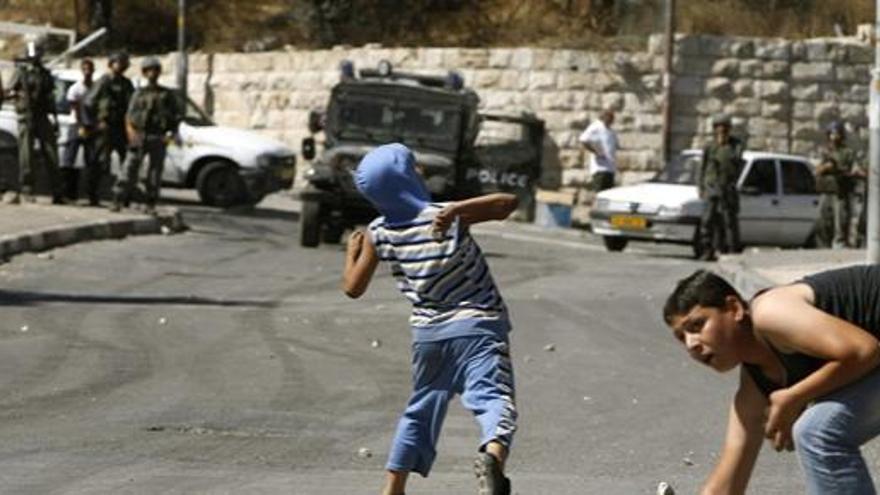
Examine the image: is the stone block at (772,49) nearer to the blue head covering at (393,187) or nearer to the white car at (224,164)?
the white car at (224,164)

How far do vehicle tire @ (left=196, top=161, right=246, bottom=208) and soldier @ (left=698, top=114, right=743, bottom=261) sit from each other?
6591mm

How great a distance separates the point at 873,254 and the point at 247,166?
12.1 metres

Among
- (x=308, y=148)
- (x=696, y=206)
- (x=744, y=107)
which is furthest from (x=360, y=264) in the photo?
(x=744, y=107)

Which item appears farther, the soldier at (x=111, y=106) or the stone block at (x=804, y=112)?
the stone block at (x=804, y=112)

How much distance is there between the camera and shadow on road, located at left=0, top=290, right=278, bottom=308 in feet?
61.2

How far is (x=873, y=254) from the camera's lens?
22.4 m

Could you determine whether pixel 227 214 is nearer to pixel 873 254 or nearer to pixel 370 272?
pixel 873 254

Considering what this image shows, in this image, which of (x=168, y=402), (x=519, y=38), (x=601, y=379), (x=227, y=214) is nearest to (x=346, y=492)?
(x=168, y=402)

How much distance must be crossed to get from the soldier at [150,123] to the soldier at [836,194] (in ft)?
27.6

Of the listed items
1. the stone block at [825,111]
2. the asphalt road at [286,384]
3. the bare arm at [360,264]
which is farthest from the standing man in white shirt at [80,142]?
the bare arm at [360,264]

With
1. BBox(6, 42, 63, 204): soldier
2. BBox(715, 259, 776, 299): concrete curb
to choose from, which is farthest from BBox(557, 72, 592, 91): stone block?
BBox(715, 259, 776, 299): concrete curb

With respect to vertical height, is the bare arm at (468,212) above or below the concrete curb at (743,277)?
above

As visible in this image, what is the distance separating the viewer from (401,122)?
27828 mm

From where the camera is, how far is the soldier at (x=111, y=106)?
27.9m
